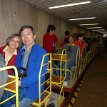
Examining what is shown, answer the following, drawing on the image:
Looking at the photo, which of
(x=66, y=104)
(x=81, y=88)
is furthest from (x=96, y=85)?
(x=66, y=104)

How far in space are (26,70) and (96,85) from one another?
3.78 meters

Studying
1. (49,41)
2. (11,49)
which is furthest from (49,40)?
(11,49)

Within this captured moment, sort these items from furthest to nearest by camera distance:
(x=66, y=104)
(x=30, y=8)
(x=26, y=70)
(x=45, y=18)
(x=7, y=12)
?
(x=45, y=18)
(x=30, y=8)
(x=7, y=12)
(x=66, y=104)
(x=26, y=70)

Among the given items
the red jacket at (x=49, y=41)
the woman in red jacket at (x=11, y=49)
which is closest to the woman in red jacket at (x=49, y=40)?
the red jacket at (x=49, y=41)

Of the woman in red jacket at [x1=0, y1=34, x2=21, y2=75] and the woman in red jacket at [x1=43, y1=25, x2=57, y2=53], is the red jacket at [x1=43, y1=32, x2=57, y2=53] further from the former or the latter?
the woman in red jacket at [x1=0, y1=34, x2=21, y2=75]

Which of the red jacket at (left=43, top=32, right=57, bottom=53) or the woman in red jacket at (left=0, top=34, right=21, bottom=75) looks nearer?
the woman in red jacket at (left=0, top=34, right=21, bottom=75)

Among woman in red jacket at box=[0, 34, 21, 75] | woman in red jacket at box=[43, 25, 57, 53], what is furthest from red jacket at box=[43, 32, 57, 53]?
woman in red jacket at box=[0, 34, 21, 75]

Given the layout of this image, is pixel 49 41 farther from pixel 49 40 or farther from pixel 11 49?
pixel 11 49

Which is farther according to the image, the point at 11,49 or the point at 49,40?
the point at 49,40

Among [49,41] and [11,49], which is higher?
[49,41]

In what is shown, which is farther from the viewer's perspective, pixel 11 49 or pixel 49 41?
pixel 49 41

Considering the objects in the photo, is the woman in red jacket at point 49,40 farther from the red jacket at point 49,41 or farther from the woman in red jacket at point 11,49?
the woman in red jacket at point 11,49

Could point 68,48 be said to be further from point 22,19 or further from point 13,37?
point 13,37

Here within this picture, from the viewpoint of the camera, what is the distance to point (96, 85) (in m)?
5.65
